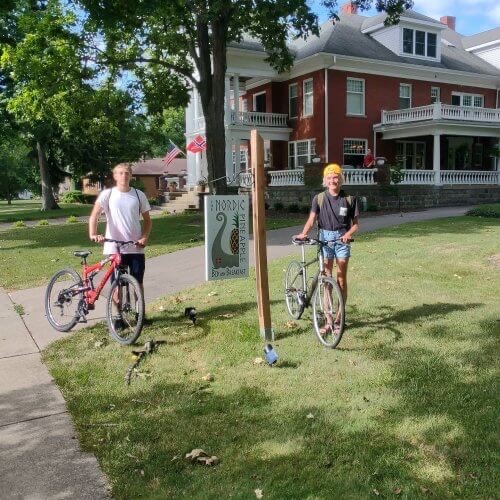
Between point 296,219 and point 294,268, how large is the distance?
1304 cm

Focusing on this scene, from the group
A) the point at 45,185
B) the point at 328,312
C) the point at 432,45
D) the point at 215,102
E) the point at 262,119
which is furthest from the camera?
the point at 45,185

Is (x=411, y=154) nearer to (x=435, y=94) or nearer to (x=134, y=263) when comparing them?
(x=435, y=94)

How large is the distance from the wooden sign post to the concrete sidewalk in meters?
2.17

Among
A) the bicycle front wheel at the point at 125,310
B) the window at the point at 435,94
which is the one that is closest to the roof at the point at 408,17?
the window at the point at 435,94

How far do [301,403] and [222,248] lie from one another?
8.28 ft

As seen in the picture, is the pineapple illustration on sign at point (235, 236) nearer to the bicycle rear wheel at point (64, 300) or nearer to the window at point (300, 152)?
the bicycle rear wheel at point (64, 300)

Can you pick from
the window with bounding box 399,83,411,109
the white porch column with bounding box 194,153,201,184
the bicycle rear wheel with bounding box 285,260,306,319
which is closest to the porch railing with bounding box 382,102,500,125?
the window with bounding box 399,83,411,109

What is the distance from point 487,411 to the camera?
13.1 ft

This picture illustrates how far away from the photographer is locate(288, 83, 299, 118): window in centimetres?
2880

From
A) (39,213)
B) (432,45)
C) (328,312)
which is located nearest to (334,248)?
(328,312)

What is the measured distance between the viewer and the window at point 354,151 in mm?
28078

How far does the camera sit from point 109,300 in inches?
233

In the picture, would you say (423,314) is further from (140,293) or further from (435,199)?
(435,199)

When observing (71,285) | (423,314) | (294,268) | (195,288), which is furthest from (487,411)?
(195,288)
